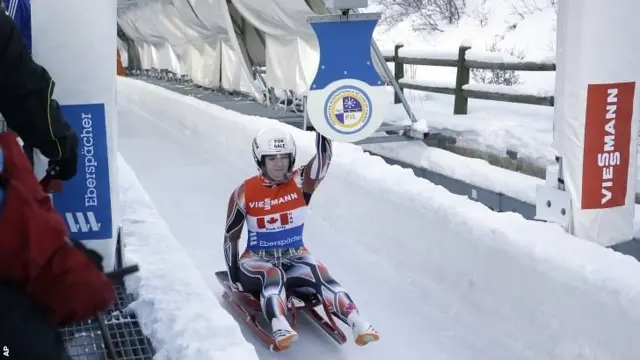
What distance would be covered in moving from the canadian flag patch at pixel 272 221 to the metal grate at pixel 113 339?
98 cm

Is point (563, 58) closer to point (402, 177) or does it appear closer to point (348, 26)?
point (402, 177)

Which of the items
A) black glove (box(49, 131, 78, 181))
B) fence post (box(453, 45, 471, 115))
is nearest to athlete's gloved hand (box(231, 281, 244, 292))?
black glove (box(49, 131, 78, 181))

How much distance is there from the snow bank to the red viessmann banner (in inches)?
60.5

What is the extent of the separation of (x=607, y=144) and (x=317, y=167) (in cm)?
121

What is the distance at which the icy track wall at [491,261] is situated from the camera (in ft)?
8.35

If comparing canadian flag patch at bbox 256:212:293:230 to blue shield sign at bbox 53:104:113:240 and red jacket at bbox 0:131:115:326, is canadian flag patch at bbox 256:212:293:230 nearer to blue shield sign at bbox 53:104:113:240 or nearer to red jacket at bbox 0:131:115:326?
blue shield sign at bbox 53:104:113:240

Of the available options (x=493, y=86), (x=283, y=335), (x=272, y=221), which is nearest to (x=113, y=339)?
(x=283, y=335)

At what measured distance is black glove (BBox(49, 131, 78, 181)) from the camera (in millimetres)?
1846

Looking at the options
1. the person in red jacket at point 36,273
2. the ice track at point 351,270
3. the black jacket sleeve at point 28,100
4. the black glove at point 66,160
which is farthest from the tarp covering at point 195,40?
the person in red jacket at point 36,273

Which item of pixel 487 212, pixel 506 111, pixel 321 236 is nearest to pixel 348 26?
pixel 321 236

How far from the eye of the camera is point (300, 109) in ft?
31.4

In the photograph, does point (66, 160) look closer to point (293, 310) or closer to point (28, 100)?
point (28, 100)

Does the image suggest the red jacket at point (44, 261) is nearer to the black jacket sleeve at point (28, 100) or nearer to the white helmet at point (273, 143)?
the black jacket sleeve at point (28, 100)

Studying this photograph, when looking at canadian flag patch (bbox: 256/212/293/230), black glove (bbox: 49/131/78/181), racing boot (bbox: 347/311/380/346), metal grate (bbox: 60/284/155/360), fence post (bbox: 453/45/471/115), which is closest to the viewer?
black glove (bbox: 49/131/78/181)
